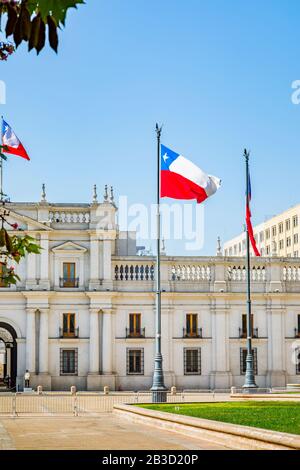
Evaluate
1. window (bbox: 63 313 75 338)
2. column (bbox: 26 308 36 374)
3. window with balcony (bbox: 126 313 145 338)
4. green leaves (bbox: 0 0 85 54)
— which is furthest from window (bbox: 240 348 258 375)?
green leaves (bbox: 0 0 85 54)

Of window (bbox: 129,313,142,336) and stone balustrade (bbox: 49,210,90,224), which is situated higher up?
stone balustrade (bbox: 49,210,90,224)

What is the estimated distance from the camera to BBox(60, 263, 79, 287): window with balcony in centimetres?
5525

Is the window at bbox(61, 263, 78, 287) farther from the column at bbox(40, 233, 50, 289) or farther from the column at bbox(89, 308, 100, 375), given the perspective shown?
the column at bbox(89, 308, 100, 375)

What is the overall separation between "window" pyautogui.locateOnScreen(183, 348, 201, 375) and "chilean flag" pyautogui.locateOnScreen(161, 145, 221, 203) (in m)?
22.0

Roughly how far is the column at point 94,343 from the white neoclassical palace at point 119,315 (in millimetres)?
67

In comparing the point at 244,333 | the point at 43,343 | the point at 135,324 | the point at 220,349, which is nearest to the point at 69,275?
the point at 43,343

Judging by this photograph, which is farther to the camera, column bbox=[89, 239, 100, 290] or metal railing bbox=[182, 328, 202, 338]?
metal railing bbox=[182, 328, 202, 338]

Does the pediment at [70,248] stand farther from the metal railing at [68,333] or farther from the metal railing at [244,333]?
the metal railing at [244,333]

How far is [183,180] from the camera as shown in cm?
3544

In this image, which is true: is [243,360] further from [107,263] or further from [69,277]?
[69,277]

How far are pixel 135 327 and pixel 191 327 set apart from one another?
153 inches
